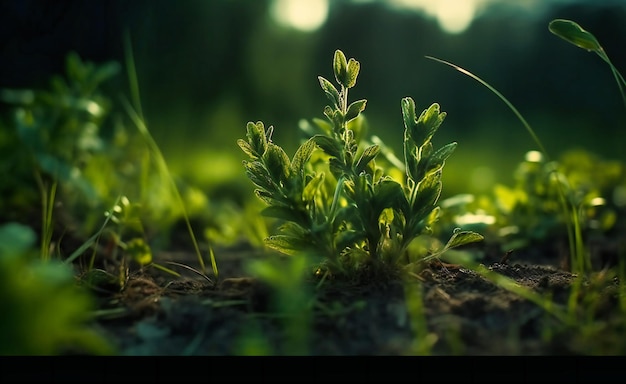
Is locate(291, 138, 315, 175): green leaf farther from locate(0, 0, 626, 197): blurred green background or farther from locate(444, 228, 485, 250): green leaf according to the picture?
locate(0, 0, 626, 197): blurred green background

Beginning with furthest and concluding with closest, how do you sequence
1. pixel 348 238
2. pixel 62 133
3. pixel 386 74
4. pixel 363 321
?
pixel 386 74 < pixel 62 133 < pixel 348 238 < pixel 363 321

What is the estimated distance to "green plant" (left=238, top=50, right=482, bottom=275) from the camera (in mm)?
1354

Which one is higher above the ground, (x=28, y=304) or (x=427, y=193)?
(x=427, y=193)

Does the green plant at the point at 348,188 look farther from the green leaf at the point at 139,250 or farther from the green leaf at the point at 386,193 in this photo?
the green leaf at the point at 139,250

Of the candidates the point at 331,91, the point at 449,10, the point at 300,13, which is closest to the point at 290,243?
the point at 331,91

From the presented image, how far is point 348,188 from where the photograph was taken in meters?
1.43

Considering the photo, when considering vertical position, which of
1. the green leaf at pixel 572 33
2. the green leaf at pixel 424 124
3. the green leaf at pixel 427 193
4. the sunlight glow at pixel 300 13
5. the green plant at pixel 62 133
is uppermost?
the sunlight glow at pixel 300 13

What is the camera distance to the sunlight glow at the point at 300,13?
12.3ft

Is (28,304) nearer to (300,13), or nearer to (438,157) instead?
(438,157)

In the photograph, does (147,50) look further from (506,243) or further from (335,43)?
(506,243)

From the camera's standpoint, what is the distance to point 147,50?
439cm

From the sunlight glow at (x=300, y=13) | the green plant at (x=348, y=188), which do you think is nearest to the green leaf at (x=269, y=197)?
the green plant at (x=348, y=188)

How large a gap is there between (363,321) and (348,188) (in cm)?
34

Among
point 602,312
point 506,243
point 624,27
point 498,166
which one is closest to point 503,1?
point 498,166
